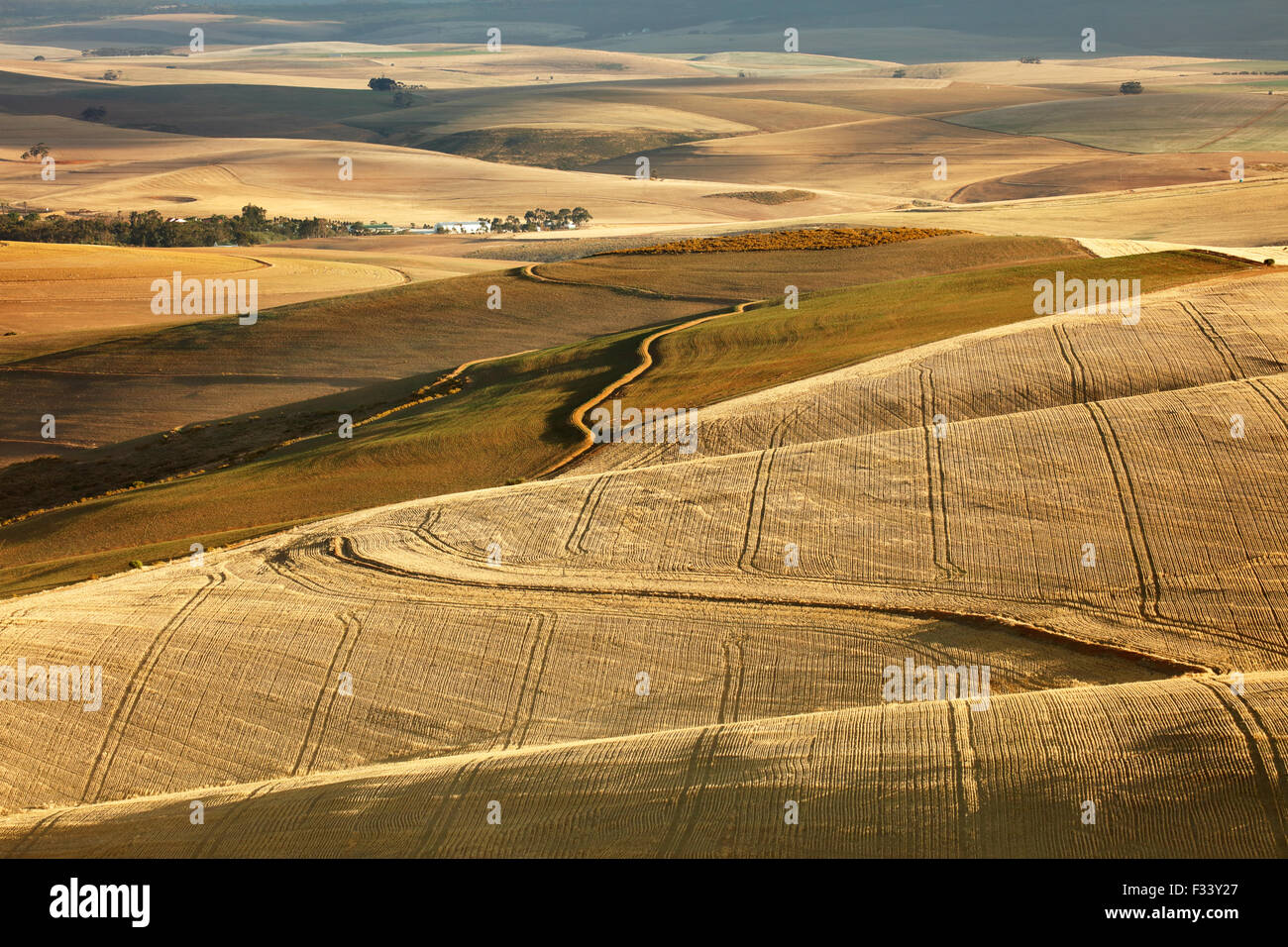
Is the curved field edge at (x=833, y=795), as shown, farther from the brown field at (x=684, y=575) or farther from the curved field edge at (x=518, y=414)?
the curved field edge at (x=518, y=414)

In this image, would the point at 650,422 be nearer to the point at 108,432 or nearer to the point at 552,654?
the point at 552,654

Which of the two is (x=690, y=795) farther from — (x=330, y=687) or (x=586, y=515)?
(x=586, y=515)

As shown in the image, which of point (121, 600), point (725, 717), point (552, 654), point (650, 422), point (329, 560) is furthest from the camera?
point (650, 422)

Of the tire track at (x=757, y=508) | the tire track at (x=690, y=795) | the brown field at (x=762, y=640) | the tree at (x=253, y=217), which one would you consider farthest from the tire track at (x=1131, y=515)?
the tree at (x=253, y=217)

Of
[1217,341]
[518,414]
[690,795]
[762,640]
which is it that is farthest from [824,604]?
[518,414]

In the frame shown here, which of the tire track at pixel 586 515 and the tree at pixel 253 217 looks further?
the tree at pixel 253 217
